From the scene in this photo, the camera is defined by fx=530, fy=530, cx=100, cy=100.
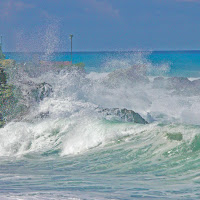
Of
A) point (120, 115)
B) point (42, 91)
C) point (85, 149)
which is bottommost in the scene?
point (85, 149)

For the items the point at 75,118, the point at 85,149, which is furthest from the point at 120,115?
the point at 85,149

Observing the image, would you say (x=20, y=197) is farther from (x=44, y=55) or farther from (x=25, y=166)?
(x=44, y=55)

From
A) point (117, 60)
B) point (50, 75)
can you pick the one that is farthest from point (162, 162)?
point (117, 60)

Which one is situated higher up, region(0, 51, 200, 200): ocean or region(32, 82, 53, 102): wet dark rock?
region(32, 82, 53, 102): wet dark rock

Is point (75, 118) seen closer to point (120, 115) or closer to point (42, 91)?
point (120, 115)

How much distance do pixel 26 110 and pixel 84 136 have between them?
5.27m

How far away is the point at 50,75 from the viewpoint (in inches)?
807

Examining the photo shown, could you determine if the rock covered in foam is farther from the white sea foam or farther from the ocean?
the white sea foam

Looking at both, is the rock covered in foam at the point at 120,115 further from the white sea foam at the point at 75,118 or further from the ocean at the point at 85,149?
the white sea foam at the point at 75,118

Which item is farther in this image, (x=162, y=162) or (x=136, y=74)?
(x=136, y=74)

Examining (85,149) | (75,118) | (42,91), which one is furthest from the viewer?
(42,91)

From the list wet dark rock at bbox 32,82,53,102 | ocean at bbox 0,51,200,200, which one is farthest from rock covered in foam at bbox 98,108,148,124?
wet dark rock at bbox 32,82,53,102

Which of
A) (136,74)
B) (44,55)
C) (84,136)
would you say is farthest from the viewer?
(136,74)

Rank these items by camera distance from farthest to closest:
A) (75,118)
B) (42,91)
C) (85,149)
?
(42,91)
(75,118)
(85,149)
